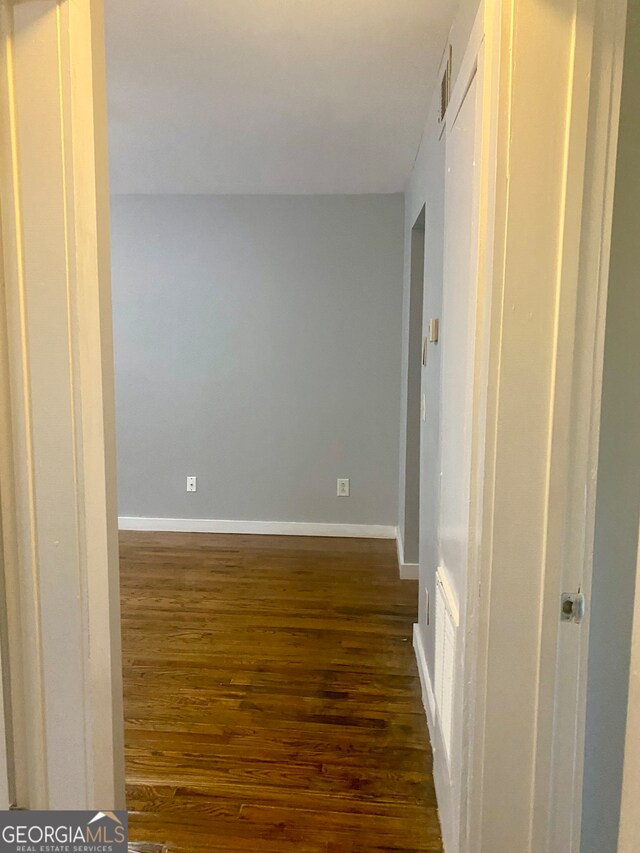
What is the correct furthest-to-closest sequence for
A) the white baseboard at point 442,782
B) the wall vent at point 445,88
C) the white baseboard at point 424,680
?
the white baseboard at point 424,680, the wall vent at point 445,88, the white baseboard at point 442,782

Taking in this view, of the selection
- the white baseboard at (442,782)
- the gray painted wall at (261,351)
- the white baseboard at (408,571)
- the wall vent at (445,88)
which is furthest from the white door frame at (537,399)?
the gray painted wall at (261,351)

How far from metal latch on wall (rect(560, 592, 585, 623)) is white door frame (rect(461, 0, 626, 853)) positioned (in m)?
0.02

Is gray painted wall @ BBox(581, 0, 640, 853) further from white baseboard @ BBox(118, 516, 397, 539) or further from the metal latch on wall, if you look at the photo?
white baseboard @ BBox(118, 516, 397, 539)

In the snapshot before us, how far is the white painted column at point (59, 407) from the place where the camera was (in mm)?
1038

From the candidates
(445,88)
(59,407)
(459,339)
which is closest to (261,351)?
(445,88)

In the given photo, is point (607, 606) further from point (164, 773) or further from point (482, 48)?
point (164, 773)

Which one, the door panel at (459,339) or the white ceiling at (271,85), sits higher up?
the white ceiling at (271,85)

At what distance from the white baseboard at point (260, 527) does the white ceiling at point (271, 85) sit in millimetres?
2308

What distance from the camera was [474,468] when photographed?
1.13 m

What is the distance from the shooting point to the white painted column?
1038 millimetres

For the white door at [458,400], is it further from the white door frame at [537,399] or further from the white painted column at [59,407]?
the white painted column at [59,407]

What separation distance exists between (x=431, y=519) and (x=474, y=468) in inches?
49.7

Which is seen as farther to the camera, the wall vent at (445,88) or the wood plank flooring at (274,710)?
the wall vent at (445,88)

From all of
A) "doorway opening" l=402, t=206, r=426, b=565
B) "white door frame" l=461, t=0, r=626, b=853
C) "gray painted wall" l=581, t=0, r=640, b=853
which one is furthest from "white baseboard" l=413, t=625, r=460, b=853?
"doorway opening" l=402, t=206, r=426, b=565
